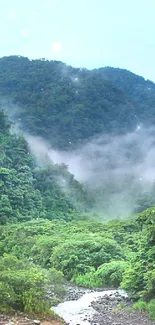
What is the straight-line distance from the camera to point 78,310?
25578 mm

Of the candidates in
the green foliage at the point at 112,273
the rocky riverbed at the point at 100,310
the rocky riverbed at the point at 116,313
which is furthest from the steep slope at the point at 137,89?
the rocky riverbed at the point at 116,313

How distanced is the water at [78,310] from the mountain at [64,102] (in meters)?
74.9

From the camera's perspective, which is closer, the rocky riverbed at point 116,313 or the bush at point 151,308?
the rocky riverbed at point 116,313

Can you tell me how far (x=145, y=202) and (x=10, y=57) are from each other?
275 feet

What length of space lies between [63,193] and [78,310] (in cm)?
4710

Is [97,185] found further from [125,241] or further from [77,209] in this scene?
[125,241]

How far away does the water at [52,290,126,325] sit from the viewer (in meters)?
23.0

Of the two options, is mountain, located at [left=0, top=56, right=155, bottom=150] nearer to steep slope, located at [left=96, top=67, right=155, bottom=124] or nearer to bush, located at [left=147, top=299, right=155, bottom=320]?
→ steep slope, located at [left=96, top=67, right=155, bottom=124]

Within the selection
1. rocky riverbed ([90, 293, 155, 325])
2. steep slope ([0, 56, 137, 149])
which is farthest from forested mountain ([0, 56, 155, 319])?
rocky riverbed ([90, 293, 155, 325])

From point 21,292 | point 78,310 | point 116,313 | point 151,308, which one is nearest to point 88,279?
point 78,310

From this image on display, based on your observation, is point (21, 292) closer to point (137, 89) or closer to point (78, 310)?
point (78, 310)

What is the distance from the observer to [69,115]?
11650cm

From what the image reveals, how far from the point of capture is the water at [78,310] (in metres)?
23.0

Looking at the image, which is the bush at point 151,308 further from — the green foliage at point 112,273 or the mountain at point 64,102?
the mountain at point 64,102
